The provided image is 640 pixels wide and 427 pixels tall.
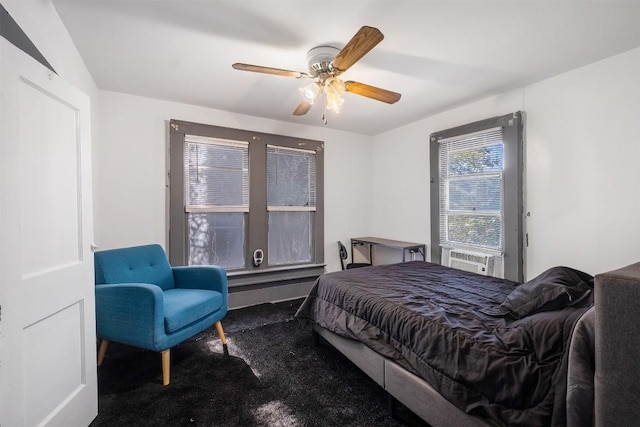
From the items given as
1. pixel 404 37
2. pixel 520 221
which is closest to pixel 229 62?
pixel 404 37

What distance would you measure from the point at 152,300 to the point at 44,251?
2.19 ft

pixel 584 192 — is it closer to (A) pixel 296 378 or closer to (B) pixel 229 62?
(A) pixel 296 378

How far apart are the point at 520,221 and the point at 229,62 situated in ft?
9.77

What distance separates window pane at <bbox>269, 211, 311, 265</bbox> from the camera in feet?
12.2

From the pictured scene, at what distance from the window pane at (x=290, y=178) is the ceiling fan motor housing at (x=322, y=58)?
181 cm

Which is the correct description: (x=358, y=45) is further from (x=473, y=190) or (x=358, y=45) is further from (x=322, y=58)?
(x=473, y=190)

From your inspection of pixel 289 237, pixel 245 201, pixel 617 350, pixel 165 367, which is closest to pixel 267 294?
pixel 289 237

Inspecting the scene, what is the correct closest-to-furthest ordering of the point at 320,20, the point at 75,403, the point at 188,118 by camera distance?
the point at 75,403 → the point at 320,20 → the point at 188,118

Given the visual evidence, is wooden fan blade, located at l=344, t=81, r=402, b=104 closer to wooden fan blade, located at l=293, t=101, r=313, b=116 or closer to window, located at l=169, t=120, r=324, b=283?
wooden fan blade, located at l=293, t=101, r=313, b=116

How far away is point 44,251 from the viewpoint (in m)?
1.30

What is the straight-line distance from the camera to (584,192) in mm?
2260

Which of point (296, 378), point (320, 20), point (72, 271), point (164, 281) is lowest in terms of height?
point (296, 378)

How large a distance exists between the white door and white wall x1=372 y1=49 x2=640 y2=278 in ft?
11.5

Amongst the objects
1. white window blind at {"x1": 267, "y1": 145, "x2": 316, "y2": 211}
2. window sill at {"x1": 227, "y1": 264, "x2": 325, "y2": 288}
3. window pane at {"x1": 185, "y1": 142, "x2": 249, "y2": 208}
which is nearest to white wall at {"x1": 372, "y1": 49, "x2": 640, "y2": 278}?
white window blind at {"x1": 267, "y1": 145, "x2": 316, "y2": 211}
